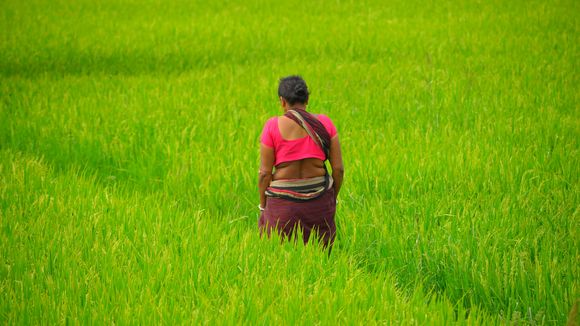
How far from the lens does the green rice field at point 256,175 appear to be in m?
Answer: 2.75

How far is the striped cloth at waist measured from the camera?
327 centimetres

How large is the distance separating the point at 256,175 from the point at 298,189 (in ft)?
4.50

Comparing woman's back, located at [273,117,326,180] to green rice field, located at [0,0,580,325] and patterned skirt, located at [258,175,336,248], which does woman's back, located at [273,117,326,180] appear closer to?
patterned skirt, located at [258,175,336,248]

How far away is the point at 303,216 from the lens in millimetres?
3305

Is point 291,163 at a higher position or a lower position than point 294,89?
lower

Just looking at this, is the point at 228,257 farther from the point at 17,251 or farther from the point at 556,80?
the point at 556,80

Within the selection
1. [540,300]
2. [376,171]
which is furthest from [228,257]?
[376,171]

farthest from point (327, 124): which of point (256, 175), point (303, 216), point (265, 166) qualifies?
point (256, 175)

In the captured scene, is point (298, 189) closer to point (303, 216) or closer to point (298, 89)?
point (303, 216)

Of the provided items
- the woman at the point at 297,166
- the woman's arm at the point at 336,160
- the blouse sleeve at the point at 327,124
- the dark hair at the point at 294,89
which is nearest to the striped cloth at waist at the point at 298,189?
the woman at the point at 297,166

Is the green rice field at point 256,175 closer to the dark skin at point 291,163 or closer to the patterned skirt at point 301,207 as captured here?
the patterned skirt at point 301,207

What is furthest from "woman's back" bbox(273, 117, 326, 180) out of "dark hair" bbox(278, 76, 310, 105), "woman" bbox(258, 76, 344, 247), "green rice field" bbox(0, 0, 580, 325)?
"green rice field" bbox(0, 0, 580, 325)

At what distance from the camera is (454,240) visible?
339 centimetres

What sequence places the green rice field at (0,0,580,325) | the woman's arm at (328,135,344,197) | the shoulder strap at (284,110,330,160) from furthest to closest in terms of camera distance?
the woman's arm at (328,135,344,197)
the shoulder strap at (284,110,330,160)
the green rice field at (0,0,580,325)
